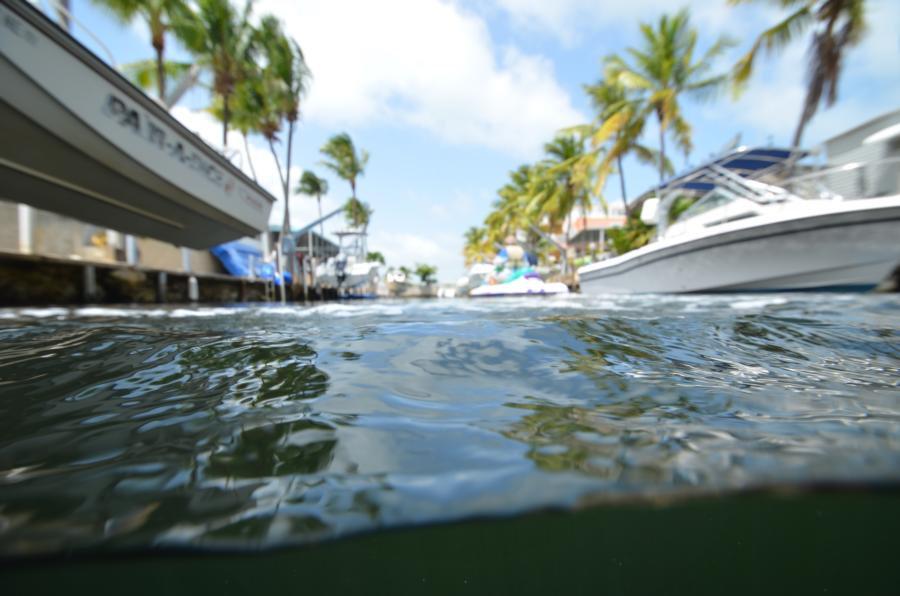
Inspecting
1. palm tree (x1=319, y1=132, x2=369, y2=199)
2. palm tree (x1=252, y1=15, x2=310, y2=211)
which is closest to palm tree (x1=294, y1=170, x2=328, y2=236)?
palm tree (x1=319, y1=132, x2=369, y2=199)

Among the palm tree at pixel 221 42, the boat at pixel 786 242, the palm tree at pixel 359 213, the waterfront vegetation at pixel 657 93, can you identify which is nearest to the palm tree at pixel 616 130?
the waterfront vegetation at pixel 657 93

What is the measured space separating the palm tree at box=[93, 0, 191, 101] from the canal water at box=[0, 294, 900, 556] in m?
11.7

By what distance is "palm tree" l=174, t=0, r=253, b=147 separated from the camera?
36.5 feet

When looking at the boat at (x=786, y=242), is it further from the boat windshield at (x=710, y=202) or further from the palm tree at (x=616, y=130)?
the palm tree at (x=616, y=130)

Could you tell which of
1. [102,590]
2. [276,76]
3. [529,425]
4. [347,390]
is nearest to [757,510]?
[529,425]

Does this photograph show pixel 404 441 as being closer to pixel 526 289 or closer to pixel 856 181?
pixel 856 181

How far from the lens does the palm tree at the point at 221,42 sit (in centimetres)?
1111

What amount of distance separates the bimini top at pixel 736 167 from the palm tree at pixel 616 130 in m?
4.51

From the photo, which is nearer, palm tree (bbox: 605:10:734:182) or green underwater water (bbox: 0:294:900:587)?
green underwater water (bbox: 0:294:900:587)

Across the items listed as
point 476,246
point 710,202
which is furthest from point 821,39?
point 476,246

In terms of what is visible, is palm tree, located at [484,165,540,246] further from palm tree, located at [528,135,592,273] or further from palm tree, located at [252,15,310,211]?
palm tree, located at [252,15,310,211]

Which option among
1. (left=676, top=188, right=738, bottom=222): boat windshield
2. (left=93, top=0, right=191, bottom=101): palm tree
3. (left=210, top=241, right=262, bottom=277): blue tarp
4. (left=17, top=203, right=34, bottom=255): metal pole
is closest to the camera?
(left=676, top=188, right=738, bottom=222): boat windshield

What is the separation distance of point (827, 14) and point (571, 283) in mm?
11844

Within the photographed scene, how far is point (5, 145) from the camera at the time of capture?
10.7ft
